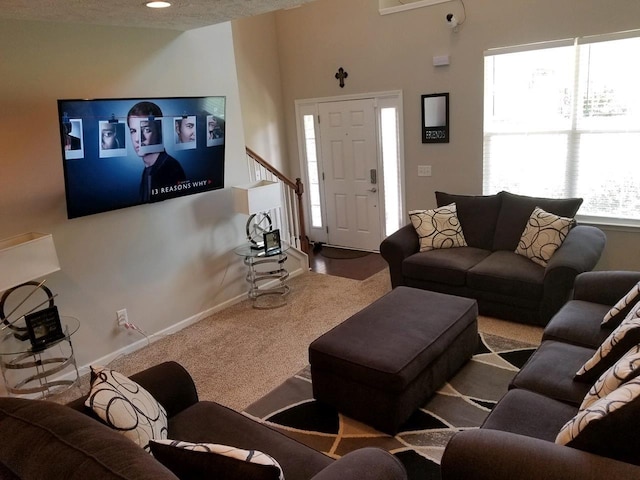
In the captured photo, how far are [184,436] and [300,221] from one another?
376 cm

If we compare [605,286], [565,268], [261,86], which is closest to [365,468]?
[605,286]

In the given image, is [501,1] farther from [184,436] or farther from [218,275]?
[184,436]

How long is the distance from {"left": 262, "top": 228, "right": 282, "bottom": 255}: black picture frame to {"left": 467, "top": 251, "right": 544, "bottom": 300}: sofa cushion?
1.74 meters

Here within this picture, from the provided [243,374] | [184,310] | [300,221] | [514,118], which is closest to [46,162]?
[184,310]

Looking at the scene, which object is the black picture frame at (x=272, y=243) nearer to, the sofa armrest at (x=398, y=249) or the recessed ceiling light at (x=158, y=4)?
the sofa armrest at (x=398, y=249)

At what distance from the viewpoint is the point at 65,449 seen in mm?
1323

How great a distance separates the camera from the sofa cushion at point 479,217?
454 centimetres

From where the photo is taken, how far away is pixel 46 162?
3.29 metres

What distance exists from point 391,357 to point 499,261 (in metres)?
1.87

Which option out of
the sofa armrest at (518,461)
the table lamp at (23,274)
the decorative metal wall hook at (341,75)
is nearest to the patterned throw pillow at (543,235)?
the sofa armrest at (518,461)

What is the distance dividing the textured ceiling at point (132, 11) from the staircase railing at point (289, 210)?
6.18 ft

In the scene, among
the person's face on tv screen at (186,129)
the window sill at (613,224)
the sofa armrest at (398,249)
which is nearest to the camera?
the person's face on tv screen at (186,129)

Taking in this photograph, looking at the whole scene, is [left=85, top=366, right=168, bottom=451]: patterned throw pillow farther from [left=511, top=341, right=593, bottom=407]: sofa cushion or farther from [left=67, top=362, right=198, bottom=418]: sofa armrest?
[left=511, top=341, right=593, bottom=407]: sofa cushion

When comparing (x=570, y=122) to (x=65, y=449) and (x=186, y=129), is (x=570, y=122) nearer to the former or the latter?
(x=186, y=129)
